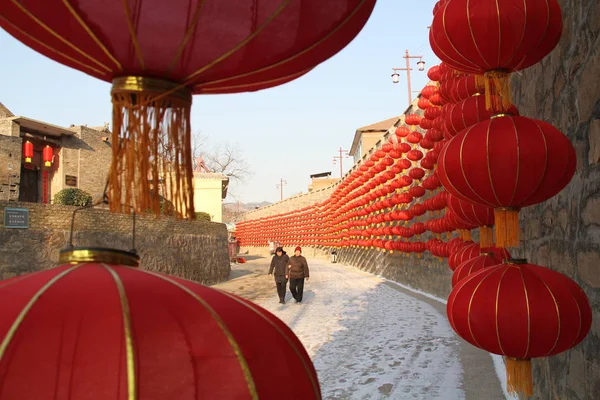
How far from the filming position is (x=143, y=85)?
4.86 ft

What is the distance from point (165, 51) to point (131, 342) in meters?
0.81

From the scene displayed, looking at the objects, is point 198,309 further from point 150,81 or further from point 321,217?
point 321,217

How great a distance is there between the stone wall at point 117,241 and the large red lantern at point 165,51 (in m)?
5.65

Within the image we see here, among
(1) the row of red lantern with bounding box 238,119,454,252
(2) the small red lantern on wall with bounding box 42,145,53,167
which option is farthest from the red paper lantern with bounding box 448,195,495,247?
(2) the small red lantern on wall with bounding box 42,145,53,167

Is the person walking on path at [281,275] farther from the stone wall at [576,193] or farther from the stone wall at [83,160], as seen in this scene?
the stone wall at [83,160]

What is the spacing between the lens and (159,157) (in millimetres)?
1575

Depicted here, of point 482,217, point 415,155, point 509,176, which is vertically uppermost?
point 415,155

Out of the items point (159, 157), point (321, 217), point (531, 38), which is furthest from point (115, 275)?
point (321, 217)

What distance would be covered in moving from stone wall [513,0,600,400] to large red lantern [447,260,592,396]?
340 millimetres

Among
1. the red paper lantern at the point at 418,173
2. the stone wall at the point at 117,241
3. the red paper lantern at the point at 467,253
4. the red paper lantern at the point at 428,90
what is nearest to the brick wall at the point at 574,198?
the red paper lantern at the point at 467,253

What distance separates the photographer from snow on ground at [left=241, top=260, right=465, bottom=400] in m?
5.31

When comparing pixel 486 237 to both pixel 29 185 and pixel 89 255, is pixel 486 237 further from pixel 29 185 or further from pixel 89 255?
pixel 29 185

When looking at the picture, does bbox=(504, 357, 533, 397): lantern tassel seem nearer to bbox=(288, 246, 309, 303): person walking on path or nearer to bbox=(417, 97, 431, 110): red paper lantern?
bbox=(417, 97, 431, 110): red paper lantern

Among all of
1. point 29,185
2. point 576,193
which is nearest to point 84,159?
point 29,185
